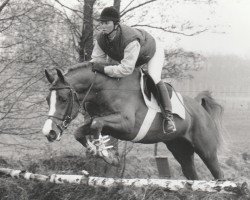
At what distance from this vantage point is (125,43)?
5172 millimetres

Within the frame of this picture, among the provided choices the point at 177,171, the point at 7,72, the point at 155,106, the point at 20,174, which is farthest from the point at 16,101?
the point at 177,171

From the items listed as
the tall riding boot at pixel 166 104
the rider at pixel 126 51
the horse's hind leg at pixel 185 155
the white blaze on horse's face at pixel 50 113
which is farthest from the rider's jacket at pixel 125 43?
the horse's hind leg at pixel 185 155

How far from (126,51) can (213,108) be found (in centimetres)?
252

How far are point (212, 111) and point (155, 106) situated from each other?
1.86 meters

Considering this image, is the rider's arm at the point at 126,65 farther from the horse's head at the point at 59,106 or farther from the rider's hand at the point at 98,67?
the horse's head at the point at 59,106

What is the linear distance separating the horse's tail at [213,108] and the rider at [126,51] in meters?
1.57

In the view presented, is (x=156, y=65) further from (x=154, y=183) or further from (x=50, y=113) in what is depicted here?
(x=154, y=183)

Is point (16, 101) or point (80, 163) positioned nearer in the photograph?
point (16, 101)

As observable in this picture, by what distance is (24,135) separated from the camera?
26.9 ft

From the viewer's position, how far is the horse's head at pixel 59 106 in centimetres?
460

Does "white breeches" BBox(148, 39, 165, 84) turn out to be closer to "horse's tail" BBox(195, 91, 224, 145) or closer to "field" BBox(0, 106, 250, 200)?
"horse's tail" BBox(195, 91, 224, 145)

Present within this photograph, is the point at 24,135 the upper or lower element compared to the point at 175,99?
lower

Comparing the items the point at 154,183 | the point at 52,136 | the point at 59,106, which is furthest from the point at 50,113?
the point at 154,183

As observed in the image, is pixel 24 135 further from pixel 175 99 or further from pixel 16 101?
pixel 175 99
